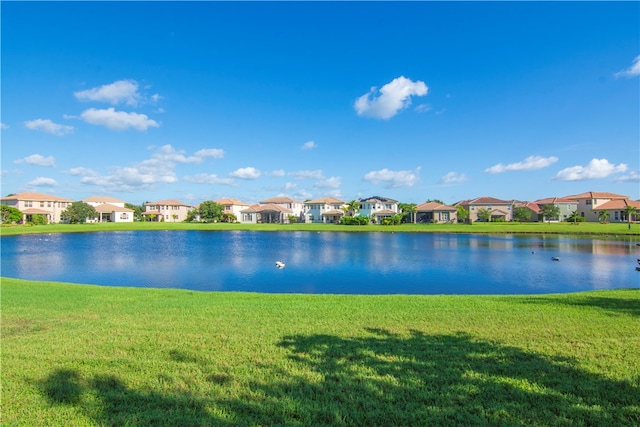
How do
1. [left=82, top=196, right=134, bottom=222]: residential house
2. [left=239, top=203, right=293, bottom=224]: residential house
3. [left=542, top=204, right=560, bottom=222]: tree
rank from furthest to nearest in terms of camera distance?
[left=82, top=196, right=134, bottom=222]: residential house, [left=239, top=203, right=293, bottom=224]: residential house, [left=542, top=204, right=560, bottom=222]: tree

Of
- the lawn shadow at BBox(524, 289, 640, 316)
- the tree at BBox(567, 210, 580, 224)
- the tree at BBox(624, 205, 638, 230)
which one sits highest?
the tree at BBox(624, 205, 638, 230)

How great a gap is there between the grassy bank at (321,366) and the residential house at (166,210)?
94453 millimetres

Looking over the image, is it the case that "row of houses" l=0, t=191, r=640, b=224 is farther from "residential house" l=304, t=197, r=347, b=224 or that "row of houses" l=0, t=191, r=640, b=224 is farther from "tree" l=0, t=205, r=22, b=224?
"tree" l=0, t=205, r=22, b=224

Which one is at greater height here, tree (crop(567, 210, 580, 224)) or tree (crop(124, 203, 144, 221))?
tree (crop(124, 203, 144, 221))

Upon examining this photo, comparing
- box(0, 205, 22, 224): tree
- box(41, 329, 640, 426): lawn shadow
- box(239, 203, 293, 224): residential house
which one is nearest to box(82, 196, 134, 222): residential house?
box(0, 205, 22, 224): tree

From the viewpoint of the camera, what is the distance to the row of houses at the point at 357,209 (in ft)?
246

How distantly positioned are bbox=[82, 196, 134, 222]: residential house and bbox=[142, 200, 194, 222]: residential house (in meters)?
5.49

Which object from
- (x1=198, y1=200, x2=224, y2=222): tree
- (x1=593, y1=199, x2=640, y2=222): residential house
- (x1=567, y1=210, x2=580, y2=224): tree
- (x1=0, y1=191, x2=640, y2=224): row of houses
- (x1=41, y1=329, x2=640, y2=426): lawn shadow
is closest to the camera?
(x1=41, y1=329, x2=640, y2=426): lawn shadow

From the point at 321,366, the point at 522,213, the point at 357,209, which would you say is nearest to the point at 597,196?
the point at 522,213

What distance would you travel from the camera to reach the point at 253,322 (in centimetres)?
774

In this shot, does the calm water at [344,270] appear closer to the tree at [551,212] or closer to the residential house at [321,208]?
the tree at [551,212]

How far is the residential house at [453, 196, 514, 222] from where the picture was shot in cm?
7565

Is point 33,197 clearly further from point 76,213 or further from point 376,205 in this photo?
point 376,205

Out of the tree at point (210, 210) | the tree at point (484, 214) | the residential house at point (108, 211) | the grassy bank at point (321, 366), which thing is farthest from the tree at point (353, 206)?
the grassy bank at point (321, 366)
